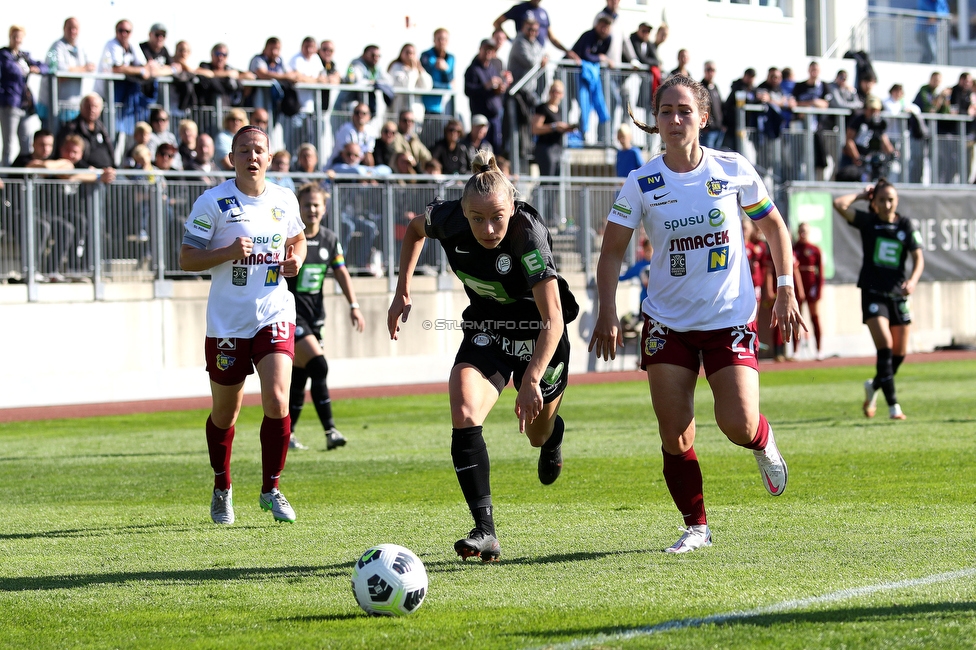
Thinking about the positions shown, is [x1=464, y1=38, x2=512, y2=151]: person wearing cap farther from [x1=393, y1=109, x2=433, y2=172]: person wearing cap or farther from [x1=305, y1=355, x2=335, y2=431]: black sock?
[x1=305, y1=355, x2=335, y2=431]: black sock

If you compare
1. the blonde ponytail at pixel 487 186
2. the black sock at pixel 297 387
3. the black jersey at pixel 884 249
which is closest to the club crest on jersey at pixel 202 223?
the blonde ponytail at pixel 487 186

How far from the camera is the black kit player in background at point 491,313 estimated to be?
6.57m

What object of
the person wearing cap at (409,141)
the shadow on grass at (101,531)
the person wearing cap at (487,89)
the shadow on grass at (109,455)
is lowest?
the shadow on grass at (109,455)

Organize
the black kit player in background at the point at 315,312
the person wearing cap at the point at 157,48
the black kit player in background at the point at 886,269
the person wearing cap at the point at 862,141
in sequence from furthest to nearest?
the person wearing cap at the point at 862,141 → the person wearing cap at the point at 157,48 → the black kit player in background at the point at 886,269 → the black kit player in background at the point at 315,312

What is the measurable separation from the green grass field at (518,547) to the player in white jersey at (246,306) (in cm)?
55

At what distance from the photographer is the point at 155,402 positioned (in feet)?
62.2

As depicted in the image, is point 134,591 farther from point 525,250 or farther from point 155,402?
point 155,402

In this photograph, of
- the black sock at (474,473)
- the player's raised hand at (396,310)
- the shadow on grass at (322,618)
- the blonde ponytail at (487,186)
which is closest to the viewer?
the shadow on grass at (322,618)

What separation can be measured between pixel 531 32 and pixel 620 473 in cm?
1375

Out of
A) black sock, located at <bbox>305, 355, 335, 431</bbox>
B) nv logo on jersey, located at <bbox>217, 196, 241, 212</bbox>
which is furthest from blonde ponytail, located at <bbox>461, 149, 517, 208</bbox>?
black sock, located at <bbox>305, 355, 335, 431</bbox>

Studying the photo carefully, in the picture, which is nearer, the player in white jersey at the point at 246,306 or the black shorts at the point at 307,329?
the player in white jersey at the point at 246,306

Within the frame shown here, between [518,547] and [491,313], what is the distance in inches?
47.5

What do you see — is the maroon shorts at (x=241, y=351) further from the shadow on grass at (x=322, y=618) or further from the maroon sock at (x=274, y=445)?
the shadow on grass at (x=322, y=618)

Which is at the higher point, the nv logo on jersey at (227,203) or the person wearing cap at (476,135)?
the person wearing cap at (476,135)
